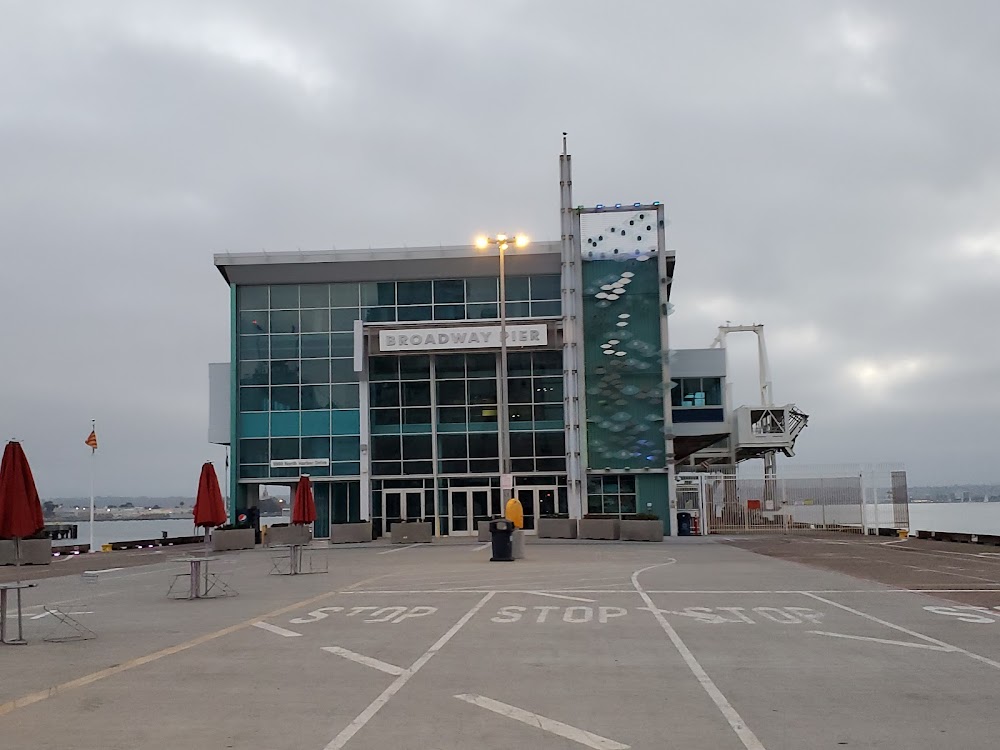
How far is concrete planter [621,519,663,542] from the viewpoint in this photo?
37.8 meters

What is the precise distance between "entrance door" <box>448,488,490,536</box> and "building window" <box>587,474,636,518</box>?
17.1 ft

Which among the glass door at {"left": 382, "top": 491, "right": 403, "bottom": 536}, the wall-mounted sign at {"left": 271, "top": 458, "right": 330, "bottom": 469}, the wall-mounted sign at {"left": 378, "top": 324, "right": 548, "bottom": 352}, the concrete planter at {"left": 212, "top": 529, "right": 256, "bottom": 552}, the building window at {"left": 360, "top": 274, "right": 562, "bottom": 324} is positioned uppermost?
the building window at {"left": 360, "top": 274, "right": 562, "bottom": 324}

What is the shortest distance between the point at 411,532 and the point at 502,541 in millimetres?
15326

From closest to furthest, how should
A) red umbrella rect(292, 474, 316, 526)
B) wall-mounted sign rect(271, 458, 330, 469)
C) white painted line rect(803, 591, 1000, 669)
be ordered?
white painted line rect(803, 591, 1000, 669) < red umbrella rect(292, 474, 316, 526) < wall-mounted sign rect(271, 458, 330, 469)

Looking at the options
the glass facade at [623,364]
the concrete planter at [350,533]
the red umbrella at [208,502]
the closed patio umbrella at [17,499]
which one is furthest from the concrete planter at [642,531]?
the closed patio umbrella at [17,499]

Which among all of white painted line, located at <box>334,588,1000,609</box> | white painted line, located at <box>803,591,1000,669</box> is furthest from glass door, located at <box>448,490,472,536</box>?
white painted line, located at <box>803,591,1000,669</box>

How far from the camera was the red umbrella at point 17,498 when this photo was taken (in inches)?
534

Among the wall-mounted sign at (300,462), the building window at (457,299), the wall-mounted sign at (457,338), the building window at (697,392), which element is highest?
the building window at (457,299)

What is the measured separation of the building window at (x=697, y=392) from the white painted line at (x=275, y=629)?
36.4 m

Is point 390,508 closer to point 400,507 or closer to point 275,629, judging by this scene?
point 400,507

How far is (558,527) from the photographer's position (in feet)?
133

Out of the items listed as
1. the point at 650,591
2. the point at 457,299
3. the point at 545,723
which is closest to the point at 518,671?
the point at 545,723

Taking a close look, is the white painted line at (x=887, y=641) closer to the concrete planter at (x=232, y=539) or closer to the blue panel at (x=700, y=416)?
the concrete planter at (x=232, y=539)

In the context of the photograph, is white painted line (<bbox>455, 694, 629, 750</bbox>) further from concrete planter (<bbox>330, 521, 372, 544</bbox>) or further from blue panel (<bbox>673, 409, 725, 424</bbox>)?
blue panel (<bbox>673, 409, 725, 424</bbox>)
